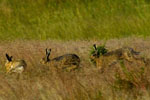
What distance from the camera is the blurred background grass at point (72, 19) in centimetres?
1791

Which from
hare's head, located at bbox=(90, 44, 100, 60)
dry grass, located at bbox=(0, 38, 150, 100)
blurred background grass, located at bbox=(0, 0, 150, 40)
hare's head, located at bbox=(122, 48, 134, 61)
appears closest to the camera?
dry grass, located at bbox=(0, 38, 150, 100)

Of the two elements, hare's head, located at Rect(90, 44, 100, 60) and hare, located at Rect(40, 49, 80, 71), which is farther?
hare's head, located at Rect(90, 44, 100, 60)

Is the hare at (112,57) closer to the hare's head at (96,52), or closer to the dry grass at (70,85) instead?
the hare's head at (96,52)

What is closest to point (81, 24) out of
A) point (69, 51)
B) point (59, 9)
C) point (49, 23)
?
point (49, 23)

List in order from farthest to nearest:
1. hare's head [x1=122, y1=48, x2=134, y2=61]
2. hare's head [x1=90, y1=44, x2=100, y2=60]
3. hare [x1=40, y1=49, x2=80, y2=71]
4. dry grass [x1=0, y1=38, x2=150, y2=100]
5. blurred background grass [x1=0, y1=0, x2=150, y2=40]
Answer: blurred background grass [x1=0, y1=0, x2=150, y2=40] < hare's head [x1=90, y1=44, x2=100, y2=60] < hare [x1=40, y1=49, x2=80, y2=71] < hare's head [x1=122, y1=48, x2=134, y2=61] < dry grass [x1=0, y1=38, x2=150, y2=100]

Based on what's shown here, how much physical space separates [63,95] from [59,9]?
16.6m

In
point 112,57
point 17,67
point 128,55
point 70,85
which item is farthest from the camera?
point 17,67

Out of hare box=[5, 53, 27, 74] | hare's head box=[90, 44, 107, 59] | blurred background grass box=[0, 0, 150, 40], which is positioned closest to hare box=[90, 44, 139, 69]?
hare's head box=[90, 44, 107, 59]

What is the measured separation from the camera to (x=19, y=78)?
7.90 metres

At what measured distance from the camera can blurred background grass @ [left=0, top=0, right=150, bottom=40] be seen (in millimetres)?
17906

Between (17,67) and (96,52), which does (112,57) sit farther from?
(17,67)

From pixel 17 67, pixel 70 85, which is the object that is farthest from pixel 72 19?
pixel 70 85

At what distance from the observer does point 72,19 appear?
2055cm

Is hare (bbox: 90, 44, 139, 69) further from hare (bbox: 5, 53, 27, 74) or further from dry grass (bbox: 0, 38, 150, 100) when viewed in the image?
hare (bbox: 5, 53, 27, 74)
